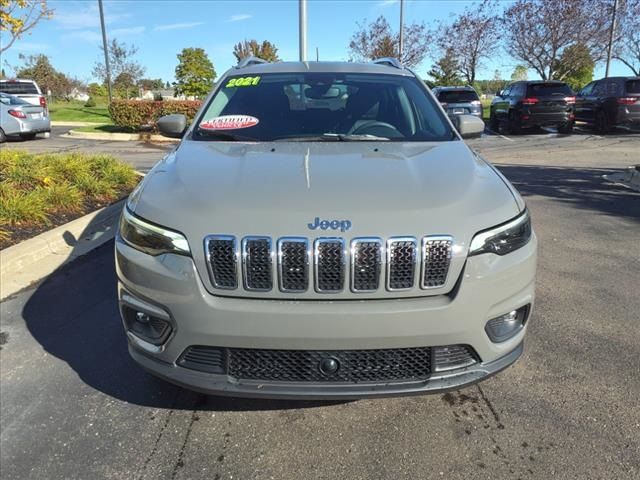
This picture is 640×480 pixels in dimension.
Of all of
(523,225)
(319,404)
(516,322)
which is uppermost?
(523,225)

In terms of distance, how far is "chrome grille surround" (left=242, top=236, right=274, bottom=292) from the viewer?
7.13 feet

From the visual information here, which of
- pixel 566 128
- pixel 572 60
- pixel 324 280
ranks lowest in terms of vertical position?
pixel 566 128

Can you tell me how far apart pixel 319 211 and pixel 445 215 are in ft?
1.79

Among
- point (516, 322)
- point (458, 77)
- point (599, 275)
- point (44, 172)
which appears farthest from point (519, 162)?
point (458, 77)

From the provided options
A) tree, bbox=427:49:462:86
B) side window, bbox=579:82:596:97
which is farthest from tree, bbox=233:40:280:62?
side window, bbox=579:82:596:97

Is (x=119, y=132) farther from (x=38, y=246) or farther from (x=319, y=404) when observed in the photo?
(x=319, y=404)

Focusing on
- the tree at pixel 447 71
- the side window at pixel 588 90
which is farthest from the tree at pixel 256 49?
the side window at pixel 588 90

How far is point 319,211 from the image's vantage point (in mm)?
2252

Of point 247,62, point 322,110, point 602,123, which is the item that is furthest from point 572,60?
point 322,110

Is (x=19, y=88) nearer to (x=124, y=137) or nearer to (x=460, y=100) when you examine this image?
(x=124, y=137)

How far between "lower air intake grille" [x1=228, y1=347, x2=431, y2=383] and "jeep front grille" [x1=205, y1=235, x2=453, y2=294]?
29 cm

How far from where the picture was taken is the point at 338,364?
229 centimetres

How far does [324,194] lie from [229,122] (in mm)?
1425

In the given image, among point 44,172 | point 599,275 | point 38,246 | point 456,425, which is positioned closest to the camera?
point 456,425
